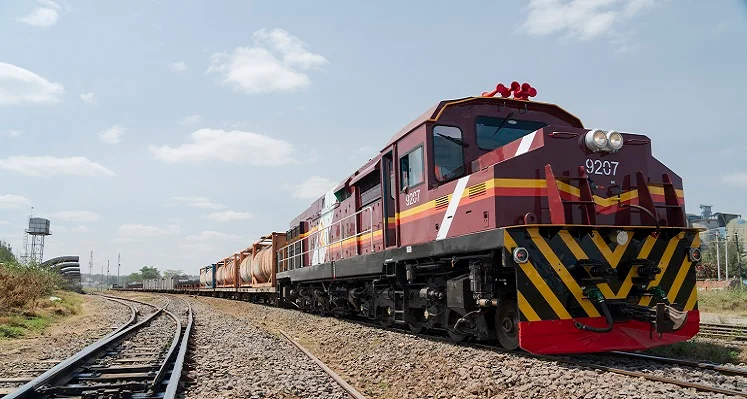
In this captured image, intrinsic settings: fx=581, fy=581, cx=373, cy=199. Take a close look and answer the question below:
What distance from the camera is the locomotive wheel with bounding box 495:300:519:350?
265 inches

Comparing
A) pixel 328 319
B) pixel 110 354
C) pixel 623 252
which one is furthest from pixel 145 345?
pixel 623 252

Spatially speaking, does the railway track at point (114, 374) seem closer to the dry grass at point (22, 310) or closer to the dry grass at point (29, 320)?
the dry grass at point (29, 320)

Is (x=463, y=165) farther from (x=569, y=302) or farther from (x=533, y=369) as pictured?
(x=533, y=369)

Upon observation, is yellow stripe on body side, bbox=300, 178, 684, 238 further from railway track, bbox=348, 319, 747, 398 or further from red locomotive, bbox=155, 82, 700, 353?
railway track, bbox=348, 319, 747, 398

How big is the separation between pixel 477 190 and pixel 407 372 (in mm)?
2244

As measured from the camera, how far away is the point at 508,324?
6.91 meters

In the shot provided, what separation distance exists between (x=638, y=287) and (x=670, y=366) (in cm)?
96

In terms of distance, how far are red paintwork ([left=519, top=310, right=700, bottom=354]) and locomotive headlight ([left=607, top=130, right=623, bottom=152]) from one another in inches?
78.6

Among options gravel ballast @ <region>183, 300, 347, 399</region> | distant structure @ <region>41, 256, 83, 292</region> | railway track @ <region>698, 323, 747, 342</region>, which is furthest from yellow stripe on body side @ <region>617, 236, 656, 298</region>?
distant structure @ <region>41, 256, 83, 292</region>

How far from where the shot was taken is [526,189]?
6680 millimetres

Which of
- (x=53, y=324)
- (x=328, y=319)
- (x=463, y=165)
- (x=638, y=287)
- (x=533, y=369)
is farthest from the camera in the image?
(x=53, y=324)

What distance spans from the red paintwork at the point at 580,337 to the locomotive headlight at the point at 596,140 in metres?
1.96

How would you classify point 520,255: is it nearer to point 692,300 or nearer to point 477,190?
point 477,190

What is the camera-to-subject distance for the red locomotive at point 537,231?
6227 mm
